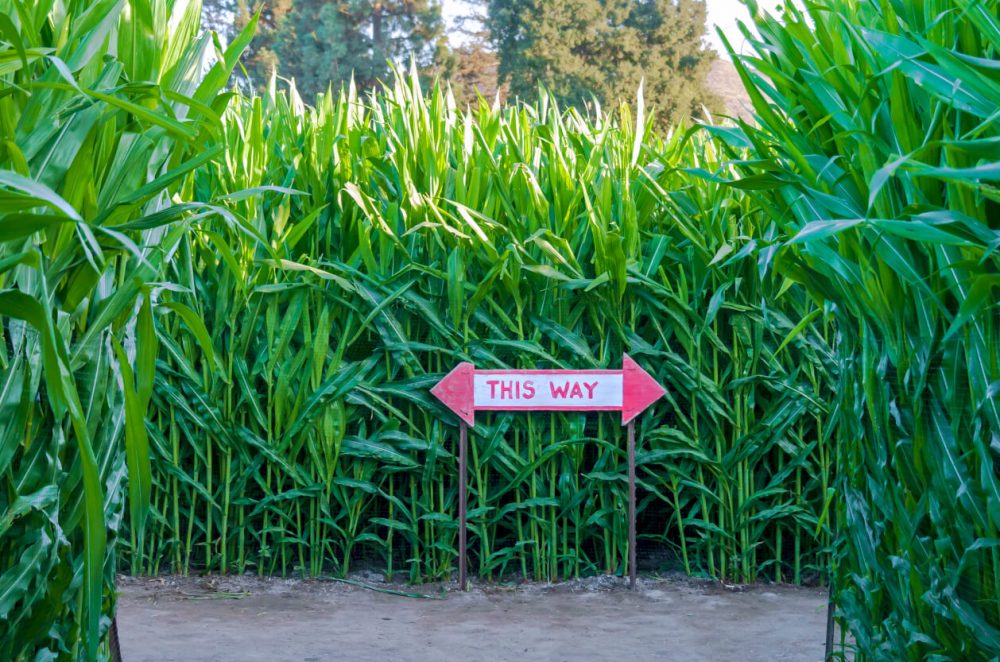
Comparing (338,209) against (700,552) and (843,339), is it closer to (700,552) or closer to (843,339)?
(700,552)

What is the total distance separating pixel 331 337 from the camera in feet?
13.8

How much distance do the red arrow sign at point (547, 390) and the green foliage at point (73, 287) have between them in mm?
2091

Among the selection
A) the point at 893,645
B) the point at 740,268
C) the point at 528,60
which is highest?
the point at 528,60

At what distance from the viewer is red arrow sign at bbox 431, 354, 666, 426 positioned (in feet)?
13.2

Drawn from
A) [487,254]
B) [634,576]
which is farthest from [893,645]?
[487,254]

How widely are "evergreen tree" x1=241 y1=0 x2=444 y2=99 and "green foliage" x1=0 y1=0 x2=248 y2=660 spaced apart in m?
24.1

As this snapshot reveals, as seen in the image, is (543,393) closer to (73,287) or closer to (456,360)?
(456,360)

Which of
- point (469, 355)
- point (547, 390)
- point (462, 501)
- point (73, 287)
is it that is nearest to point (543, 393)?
point (547, 390)

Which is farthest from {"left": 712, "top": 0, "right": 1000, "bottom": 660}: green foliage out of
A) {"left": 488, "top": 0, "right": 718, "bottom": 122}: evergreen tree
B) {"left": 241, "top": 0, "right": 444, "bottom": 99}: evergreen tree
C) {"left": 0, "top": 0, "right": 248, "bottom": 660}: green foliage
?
{"left": 241, "top": 0, "right": 444, "bottom": 99}: evergreen tree

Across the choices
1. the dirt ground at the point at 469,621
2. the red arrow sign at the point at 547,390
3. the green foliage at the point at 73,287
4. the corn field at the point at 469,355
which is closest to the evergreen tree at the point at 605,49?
the corn field at the point at 469,355

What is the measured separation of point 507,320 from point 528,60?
21.6 meters

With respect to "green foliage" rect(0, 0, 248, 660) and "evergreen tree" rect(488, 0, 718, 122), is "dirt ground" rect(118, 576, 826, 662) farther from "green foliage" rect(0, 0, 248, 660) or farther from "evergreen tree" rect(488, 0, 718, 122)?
"evergreen tree" rect(488, 0, 718, 122)

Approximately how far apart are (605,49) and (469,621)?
936 inches

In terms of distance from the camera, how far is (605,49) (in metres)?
25.8
